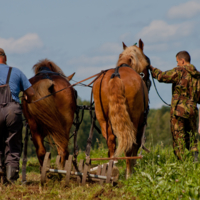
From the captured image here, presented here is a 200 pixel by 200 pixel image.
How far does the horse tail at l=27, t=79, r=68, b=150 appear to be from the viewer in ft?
19.0

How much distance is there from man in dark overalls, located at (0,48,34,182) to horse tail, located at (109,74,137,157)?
4.54 feet

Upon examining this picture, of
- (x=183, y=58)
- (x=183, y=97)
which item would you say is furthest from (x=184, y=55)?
(x=183, y=97)

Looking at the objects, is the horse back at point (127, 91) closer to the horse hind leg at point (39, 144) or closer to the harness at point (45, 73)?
the harness at point (45, 73)

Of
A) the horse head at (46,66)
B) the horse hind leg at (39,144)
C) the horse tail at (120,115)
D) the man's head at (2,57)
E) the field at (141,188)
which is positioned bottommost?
the field at (141,188)

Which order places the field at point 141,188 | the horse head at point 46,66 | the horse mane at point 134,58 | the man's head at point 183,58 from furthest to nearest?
1. the horse head at point 46,66
2. the horse mane at point 134,58
3. the man's head at point 183,58
4. the field at point 141,188

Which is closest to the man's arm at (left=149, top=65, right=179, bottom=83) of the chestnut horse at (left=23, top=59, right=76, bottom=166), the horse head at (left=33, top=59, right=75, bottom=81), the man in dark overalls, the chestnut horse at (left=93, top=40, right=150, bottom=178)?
the chestnut horse at (left=93, top=40, right=150, bottom=178)

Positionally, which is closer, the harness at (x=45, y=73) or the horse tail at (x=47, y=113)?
the horse tail at (x=47, y=113)

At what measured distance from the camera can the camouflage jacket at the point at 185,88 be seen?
5758 mm

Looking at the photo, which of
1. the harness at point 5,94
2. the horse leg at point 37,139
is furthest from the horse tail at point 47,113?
the harness at point 5,94

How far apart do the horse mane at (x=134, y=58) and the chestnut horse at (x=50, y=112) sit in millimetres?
1190

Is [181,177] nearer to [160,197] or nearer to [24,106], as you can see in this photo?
[160,197]

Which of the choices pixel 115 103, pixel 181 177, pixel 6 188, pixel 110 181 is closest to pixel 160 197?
pixel 181 177

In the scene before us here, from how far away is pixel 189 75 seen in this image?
5.78 m

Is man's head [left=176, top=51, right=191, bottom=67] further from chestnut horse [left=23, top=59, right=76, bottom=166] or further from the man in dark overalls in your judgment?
the man in dark overalls
